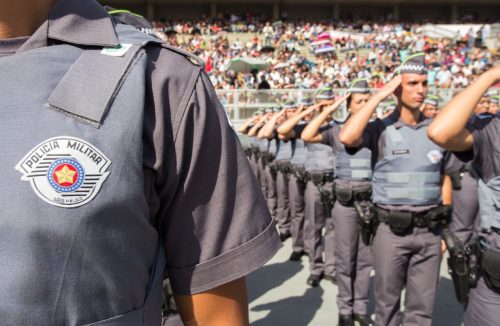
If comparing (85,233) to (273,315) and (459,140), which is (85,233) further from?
(273,315)

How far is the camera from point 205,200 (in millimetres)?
886

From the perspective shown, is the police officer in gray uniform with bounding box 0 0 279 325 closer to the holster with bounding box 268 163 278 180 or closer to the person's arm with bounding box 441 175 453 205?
the person's arm with bounding box 441 175 453 205

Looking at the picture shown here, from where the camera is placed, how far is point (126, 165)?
31.9 inches

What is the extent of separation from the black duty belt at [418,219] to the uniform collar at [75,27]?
314 cm

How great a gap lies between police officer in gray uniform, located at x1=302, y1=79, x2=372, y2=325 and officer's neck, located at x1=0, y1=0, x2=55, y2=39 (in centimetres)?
400

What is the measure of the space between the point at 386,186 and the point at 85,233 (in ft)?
10.9

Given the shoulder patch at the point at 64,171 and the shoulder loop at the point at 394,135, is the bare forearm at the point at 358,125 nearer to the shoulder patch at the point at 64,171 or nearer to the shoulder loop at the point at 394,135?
the shoulder loop at the point at 394,135

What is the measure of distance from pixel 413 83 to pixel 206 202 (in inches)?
129

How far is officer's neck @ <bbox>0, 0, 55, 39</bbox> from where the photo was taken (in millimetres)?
866

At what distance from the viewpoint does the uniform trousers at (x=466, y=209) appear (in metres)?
5.96

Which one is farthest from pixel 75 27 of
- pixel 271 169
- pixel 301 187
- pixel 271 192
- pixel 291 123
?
pixel 271 192

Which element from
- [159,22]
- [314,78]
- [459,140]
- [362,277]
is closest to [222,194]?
[459,140]

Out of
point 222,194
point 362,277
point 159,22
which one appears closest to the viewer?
point 222,194

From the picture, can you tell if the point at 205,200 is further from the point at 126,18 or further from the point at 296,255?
the point at 296,255
